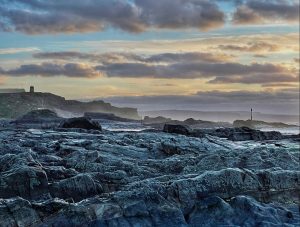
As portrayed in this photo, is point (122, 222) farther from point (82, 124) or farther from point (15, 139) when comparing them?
point (82, 124)

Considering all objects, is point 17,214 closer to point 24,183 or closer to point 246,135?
point 24,183

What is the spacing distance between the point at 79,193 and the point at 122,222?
4254 millimetres

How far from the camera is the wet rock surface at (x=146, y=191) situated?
22.1 meters

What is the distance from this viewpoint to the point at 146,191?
24.4 meters

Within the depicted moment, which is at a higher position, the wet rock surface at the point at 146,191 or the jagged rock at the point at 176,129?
the jagged rock at the point at 176,129

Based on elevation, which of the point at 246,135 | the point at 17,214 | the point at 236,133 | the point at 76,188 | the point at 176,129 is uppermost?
the point at 176,129

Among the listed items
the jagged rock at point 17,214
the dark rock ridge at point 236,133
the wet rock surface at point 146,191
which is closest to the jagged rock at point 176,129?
the dark rock ridge at point 236,133

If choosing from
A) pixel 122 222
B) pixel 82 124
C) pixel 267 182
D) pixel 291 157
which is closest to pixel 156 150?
pixel 291 157

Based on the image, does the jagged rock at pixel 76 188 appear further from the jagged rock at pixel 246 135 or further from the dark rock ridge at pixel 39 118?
the dark rock ridge at pixel 39 118

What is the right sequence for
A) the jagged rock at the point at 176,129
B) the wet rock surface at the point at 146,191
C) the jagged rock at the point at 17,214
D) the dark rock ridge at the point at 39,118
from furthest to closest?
the dark rock ridge at the point at 39,118, the jagged rock at the point at 176,129, the wet rock surface at the point at 146,191, the jagged rock at the point at 17,214

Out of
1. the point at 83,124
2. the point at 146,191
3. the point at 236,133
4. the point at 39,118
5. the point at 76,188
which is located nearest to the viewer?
the point at 146,191

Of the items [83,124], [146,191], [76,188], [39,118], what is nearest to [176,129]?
[83,124]

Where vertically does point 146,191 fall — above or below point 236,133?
below

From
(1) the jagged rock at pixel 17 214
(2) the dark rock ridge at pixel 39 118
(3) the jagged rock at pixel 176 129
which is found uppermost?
(3) the jagged rock at pixel 176 129
